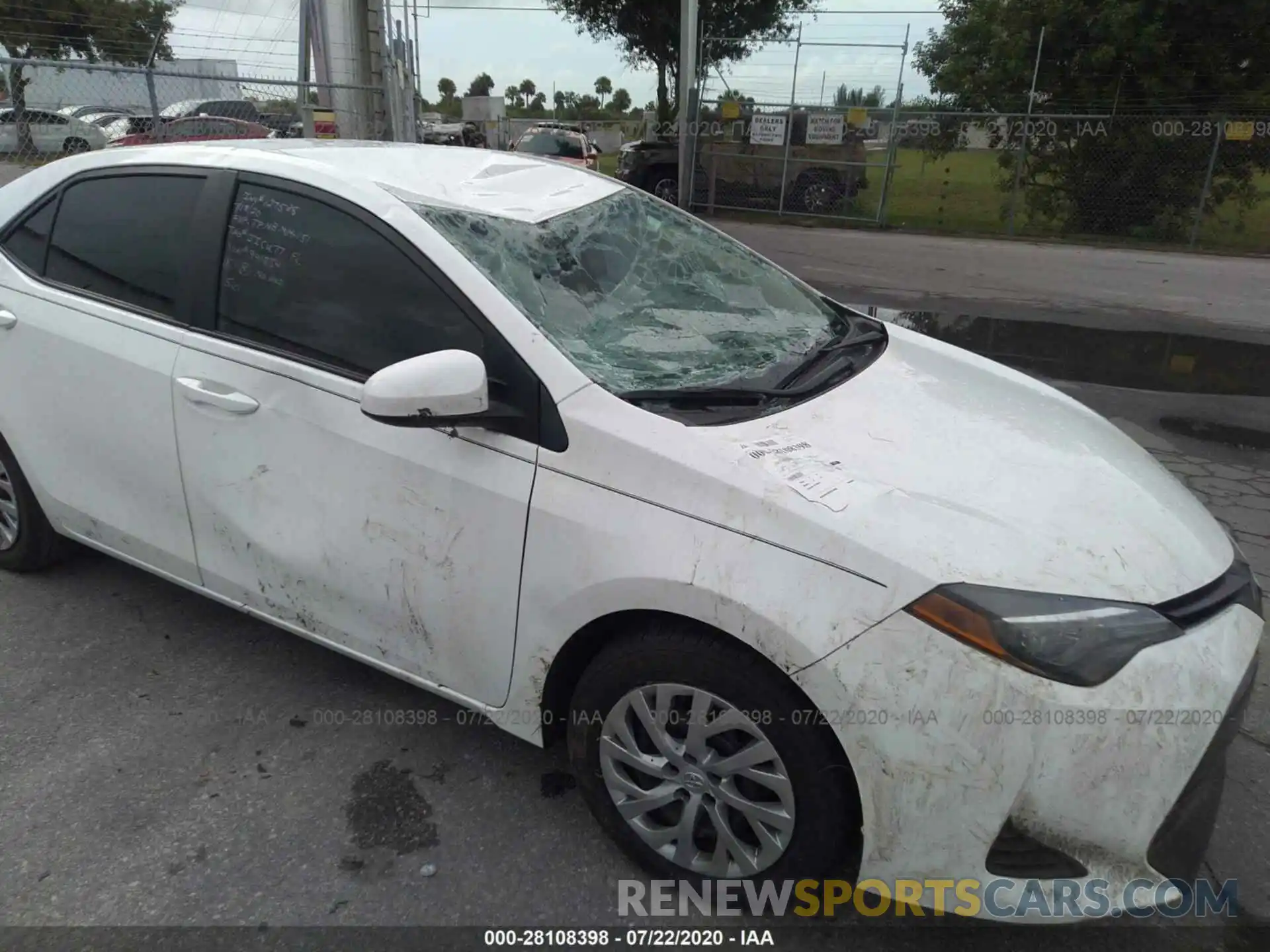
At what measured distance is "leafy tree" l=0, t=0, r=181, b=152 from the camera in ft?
75.5

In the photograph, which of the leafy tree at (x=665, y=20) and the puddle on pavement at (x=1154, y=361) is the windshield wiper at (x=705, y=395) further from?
the leafy tree at (x=665, y=20)

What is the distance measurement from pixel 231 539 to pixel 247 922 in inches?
41.8

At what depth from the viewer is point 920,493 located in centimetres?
196

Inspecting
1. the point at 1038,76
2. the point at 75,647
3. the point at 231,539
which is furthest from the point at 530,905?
the point at 1038,76

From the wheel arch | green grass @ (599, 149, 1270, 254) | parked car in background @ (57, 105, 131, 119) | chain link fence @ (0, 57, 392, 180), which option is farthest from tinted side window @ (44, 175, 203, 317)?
green grass @ (599, 149, 1270, 254)

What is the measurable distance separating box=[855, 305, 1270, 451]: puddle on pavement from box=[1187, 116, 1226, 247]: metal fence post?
680cm

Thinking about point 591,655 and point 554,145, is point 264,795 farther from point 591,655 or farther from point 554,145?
point 554,145

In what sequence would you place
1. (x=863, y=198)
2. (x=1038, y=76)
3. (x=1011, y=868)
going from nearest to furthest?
(x=1011, y=868), (x=1038, y=76), (x=863, y=198)

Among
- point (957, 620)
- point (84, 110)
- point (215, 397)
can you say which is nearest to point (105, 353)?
point (215, 397)

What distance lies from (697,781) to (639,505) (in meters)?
0.65

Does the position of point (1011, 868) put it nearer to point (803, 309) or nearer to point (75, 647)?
point (803, 309)

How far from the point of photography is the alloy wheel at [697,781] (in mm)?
1964

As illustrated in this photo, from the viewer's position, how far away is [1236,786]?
2.56 m

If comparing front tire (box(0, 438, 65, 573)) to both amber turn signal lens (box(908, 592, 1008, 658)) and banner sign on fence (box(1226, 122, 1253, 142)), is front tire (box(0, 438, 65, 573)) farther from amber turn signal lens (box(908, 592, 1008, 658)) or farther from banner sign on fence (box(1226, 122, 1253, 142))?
banner sign on fence (box(1226, 122, 1253, 142))
